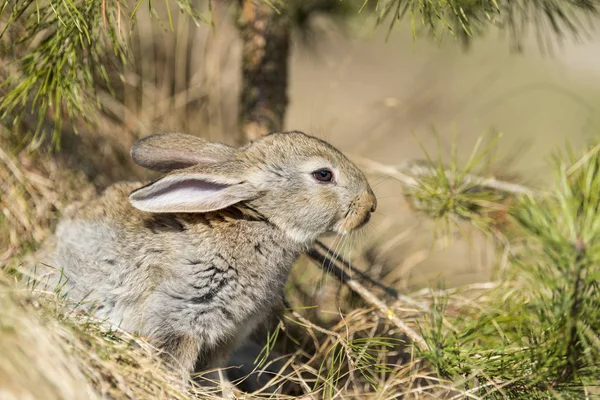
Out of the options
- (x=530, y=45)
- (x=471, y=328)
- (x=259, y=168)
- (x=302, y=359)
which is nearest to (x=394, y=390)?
(x=471, y=328)

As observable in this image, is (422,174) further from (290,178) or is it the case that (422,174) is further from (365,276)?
(290,178)

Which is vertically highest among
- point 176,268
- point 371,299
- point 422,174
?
point 176,268

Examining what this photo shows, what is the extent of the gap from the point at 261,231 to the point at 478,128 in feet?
14.5

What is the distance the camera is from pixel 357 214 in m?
2.96

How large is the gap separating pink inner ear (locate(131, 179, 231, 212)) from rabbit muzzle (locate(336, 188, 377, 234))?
0.54 m

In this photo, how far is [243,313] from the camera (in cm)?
274

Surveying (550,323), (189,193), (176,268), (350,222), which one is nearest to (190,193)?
(189,193)

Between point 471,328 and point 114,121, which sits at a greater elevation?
point 114,121

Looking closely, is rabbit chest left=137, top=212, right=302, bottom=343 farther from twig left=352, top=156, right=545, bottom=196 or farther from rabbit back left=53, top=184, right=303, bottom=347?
twig left=352, top=156, right=545, bottom=196

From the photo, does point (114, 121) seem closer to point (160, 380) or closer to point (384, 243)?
point (384, 243)

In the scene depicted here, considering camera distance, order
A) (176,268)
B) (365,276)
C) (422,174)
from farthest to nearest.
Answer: (422,174), (365,276), (176,268)

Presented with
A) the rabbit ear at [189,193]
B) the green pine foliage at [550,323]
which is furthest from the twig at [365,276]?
the rabbit ear at [189,193]

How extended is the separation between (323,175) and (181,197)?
0.65 m

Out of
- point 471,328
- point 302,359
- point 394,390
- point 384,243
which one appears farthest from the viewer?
point 384,243
